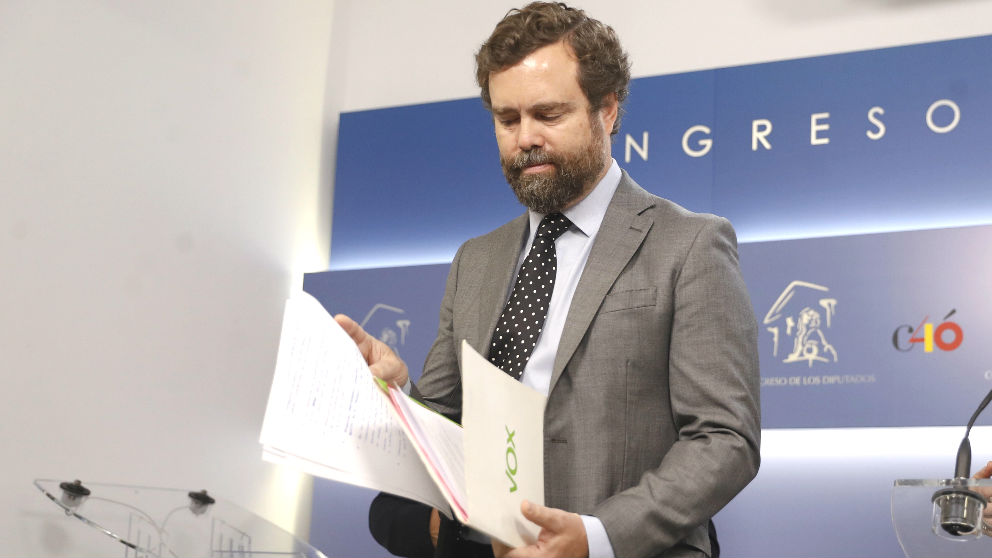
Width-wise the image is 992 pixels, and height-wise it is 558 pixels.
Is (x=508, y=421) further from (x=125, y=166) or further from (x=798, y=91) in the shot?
(x=798, y=91)

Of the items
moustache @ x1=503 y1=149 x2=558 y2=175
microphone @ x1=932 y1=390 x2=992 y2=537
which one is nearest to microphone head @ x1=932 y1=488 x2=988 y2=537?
microphone @ x1=932 y1=390 x2=992 y2=537

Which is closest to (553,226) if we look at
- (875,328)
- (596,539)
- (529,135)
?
(529,135)

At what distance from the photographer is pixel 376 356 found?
172 centimetres

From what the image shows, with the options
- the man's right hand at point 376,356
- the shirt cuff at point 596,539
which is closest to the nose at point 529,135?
the man's right hand at point 376,356

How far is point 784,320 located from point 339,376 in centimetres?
266

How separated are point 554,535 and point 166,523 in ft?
3.80

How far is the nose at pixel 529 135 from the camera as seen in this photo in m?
1.89

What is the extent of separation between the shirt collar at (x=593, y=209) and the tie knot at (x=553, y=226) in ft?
0.04

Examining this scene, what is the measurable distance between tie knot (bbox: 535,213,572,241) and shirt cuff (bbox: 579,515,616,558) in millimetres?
631

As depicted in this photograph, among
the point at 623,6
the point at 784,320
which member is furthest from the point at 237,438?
the point at 623,6

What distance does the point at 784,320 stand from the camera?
3.89m

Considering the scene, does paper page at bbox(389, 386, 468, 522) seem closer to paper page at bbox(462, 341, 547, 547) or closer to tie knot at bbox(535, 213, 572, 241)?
paper page at bbox(462, 341, 547, 547)

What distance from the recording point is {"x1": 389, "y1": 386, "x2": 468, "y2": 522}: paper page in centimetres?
140

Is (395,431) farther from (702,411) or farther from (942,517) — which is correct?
(942,517)
